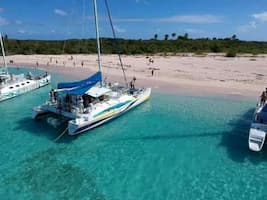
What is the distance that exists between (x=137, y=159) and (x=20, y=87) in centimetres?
1914

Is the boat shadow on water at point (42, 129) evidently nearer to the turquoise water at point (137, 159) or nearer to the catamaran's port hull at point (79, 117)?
the turquoise water at point (137, 159)

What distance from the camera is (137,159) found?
1356 centimetres

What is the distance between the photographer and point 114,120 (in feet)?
63.8

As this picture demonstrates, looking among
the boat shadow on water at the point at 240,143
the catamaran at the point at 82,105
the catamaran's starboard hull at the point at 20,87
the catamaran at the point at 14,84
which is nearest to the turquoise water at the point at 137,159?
the boat shadow on water at the point at 240,143

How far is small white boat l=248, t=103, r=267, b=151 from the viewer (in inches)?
539

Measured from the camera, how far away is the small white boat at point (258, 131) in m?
13.7

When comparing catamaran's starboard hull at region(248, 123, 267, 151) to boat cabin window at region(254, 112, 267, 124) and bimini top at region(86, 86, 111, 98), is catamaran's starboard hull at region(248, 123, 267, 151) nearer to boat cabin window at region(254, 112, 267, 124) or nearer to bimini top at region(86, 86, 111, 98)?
boat cabin window at region(254, 112, 267, 124)

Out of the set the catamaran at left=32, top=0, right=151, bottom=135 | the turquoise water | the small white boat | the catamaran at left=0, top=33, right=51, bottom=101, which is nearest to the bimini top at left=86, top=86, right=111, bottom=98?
the catamaran at left=32, top=0, right=151, bottom=135

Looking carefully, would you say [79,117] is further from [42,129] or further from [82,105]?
[42,129]

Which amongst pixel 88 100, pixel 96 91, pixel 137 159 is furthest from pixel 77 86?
pixel 137 159

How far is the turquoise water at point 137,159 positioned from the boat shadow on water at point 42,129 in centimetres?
6

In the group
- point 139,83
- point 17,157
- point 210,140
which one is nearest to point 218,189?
point 210,140

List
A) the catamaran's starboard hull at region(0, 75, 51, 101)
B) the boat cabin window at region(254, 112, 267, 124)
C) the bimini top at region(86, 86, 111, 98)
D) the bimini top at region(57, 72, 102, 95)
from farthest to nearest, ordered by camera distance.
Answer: the catamaran's starboard hull at region(0, 75, 51, 101) < the bimini top at region(86, 86, 111, 98) < the bimini top at region(57, 72, 102, 95) < the boat cabin window at region(254, 112, 267, 124)

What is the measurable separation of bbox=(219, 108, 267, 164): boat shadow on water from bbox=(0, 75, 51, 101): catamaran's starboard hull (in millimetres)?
20293
